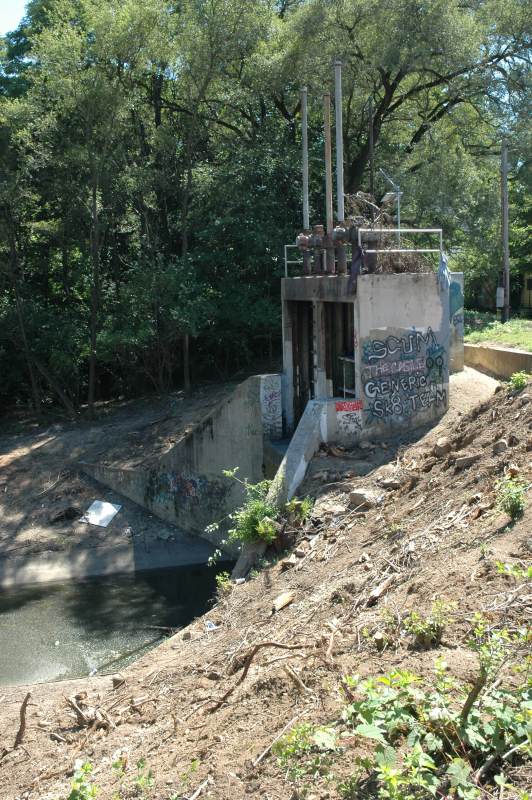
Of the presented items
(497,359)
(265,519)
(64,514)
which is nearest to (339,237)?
(497,359)

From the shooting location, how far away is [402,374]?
53.1 ft

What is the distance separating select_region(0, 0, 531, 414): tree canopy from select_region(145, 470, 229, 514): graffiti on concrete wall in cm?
506

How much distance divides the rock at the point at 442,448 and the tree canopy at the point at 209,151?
35.6 ft

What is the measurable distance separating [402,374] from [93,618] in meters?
8.24

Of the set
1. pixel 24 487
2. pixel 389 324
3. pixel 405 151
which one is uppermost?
pixel 405 151

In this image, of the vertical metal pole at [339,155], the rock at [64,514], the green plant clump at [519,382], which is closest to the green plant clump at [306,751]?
the green plant clump at [519,382]

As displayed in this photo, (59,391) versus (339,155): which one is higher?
(339,155)

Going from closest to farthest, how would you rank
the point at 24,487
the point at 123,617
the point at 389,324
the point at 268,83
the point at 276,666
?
the point at 276,666
the point at 389,324
the point at 123,617
the point at 24,487
the point at 268,83

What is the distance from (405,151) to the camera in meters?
25.3

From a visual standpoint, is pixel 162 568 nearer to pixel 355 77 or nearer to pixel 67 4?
pixel 355 77

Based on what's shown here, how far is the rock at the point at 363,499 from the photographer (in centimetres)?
1355

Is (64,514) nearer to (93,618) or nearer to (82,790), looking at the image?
(93,618)

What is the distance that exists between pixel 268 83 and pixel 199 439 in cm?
1124

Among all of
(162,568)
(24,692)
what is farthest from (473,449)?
(162,568)
